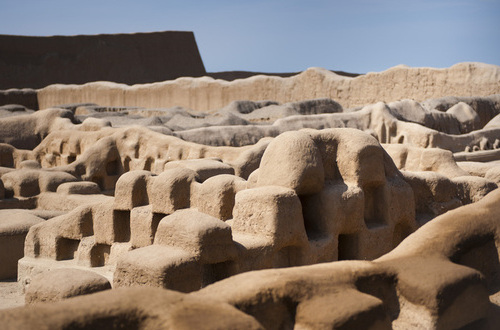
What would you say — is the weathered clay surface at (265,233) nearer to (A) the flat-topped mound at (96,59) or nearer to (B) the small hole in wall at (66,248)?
(B) the small hole in wall at (66,248)

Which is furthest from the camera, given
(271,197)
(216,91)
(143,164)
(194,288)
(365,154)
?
(216,91)

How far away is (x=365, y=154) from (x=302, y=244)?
1202 mm

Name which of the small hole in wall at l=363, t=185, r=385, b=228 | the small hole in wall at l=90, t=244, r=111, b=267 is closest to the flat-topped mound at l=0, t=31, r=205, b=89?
the small hole in wall at l=90, t=244, r=111, b=267

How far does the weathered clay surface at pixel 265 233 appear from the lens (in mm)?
2967

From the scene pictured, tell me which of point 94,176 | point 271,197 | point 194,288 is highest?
point 271,197

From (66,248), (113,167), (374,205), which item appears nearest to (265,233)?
(374,205)

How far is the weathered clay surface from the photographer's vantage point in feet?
9.73

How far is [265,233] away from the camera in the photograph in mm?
5227

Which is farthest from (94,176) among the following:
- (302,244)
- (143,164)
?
(302,244)

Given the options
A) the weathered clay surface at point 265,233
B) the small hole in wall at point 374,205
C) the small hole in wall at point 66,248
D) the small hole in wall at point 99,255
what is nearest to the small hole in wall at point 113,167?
the weathered clay surface at point 265,233

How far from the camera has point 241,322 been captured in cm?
261

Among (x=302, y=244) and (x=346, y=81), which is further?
(x=346, y=81)

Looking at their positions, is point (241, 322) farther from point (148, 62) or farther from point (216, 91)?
point (148, 62)

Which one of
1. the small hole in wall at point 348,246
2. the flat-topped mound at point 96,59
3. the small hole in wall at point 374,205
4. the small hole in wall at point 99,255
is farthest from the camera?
the flat-topped mound at point 96,59
